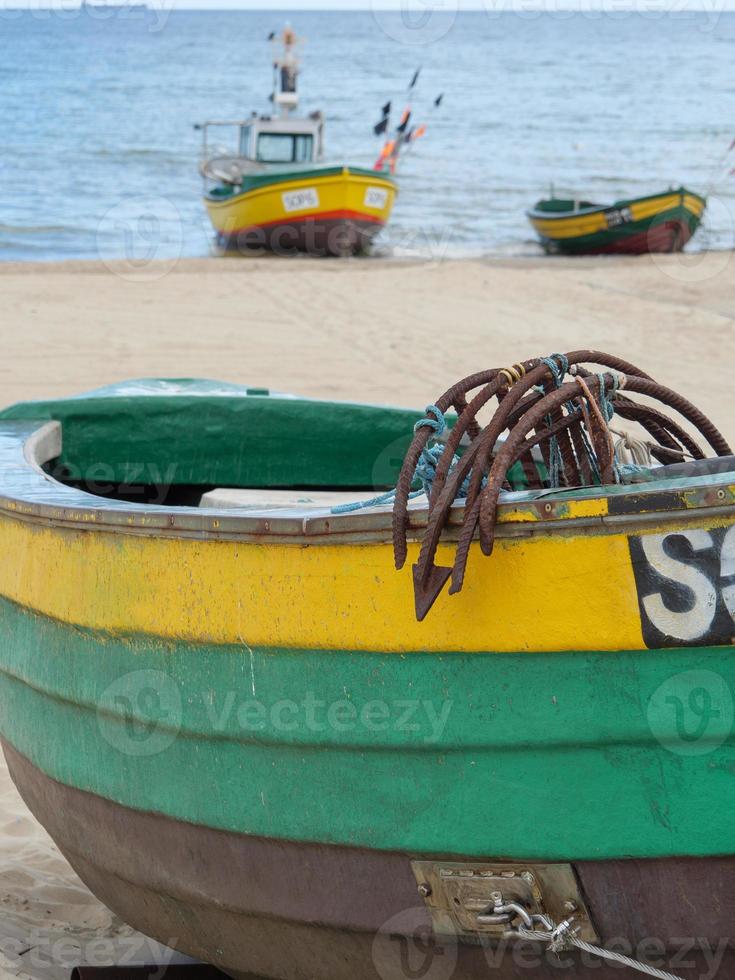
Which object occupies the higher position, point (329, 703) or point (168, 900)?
point (329, 703)

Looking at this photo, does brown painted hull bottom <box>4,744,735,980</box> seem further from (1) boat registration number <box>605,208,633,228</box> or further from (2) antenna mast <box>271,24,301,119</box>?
(2) antenna mast <box>271,24,301,119</box>

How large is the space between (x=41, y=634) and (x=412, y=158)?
36.0 meters

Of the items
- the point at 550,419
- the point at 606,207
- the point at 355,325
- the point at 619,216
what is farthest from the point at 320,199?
the point at 550,419

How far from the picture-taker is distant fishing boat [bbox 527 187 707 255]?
1988cm

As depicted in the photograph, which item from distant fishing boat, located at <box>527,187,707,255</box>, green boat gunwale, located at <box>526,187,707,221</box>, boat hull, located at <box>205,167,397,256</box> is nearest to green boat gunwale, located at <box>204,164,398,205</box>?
boat hull, located at <box>205,167,397,256</box>

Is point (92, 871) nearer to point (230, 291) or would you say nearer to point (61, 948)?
point (61, 948)

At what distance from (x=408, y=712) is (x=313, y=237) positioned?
1780 centimetres

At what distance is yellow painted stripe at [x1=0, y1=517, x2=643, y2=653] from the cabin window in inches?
740

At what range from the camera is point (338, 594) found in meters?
2.57

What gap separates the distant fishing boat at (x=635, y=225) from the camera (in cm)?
1988

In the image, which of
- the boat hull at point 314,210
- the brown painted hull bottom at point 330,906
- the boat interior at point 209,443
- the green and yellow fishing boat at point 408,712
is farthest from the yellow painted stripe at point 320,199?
the brown painted hull bottom at point 330,906

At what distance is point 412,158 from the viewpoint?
124 feet

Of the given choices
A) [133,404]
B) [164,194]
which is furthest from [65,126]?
[133,404]

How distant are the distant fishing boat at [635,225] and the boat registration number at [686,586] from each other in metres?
18.3
